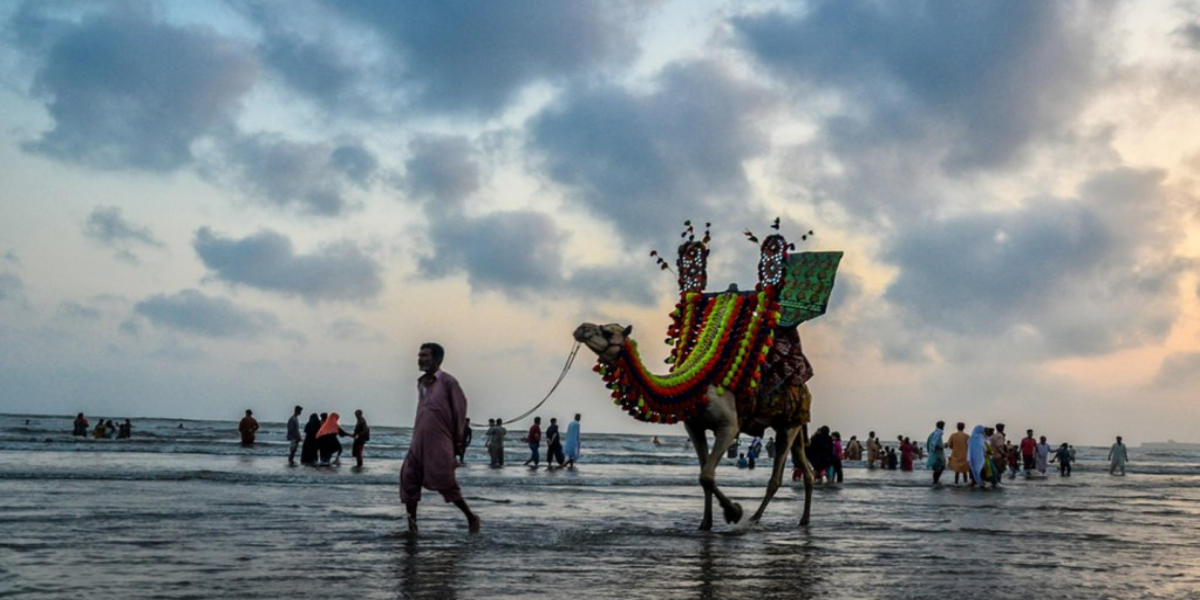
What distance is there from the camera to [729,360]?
12.5 metres

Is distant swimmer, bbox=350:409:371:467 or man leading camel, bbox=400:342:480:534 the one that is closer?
man leading camel, bbox=400:342:480:534

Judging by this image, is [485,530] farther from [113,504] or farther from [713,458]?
[113,504]

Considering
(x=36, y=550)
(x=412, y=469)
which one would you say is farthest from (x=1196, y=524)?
(x=36, y=550)

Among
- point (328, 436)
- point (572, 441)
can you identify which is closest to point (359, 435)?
point (328, 436)

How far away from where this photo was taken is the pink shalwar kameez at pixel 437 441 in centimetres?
1100

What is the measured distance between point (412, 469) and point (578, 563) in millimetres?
2632

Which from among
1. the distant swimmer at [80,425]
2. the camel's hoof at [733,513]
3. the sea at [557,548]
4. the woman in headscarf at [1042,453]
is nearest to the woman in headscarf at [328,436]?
the sea at [557,548]

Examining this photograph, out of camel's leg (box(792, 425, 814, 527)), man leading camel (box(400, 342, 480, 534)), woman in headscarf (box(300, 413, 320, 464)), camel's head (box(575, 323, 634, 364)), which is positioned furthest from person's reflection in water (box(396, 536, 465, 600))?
woman in headscarf (box(300, 413, 320, 464))

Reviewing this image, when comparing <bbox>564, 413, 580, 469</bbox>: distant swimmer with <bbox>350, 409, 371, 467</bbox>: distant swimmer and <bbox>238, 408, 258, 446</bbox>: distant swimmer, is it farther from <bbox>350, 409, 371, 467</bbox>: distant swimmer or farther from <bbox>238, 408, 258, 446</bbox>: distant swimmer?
<bbox>238, 408, 258, 446</bbox>: distant swimmer

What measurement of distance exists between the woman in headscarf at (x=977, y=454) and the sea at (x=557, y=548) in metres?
7.86

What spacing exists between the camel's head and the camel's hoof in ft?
7.38

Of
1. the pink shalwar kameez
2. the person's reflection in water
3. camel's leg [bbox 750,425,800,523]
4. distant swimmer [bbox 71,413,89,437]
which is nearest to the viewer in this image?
the person's reflection in water

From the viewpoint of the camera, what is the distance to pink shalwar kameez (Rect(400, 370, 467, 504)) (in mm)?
11000

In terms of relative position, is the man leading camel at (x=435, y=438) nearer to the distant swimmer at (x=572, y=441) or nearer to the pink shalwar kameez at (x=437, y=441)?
the pink shalwar kameez at (x=437, y=441)
